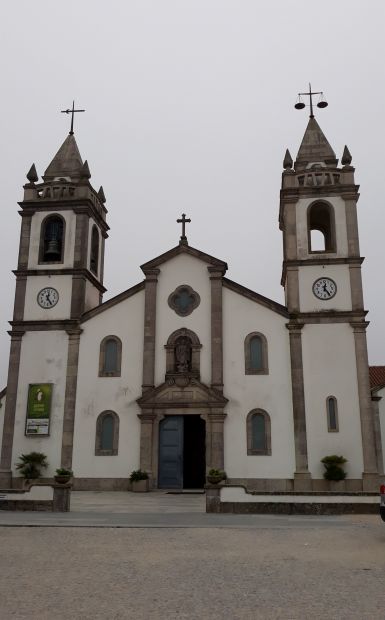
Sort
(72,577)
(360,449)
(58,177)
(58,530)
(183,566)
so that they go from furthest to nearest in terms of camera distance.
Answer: (58,177)
(360,449)
(58,530)
(183,566)
(72,577)

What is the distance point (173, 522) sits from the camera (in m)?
13.9

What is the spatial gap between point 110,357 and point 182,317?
385 centimetres

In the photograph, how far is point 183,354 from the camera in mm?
26391

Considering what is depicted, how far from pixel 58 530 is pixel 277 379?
14.9m

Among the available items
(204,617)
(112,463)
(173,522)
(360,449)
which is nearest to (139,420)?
(112,463)

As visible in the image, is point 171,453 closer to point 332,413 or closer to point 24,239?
point 332,413

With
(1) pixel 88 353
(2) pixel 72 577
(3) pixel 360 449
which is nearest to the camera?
(2) pixel 72 577

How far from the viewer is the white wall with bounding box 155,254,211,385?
86.9 feet

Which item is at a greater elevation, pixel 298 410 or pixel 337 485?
pixel 298 410

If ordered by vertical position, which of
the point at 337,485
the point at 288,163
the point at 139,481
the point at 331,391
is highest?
the point at 288,163

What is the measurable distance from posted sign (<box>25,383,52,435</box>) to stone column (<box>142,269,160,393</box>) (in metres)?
4.58

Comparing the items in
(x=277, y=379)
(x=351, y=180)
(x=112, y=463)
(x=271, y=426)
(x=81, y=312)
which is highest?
(x=351, y=180)

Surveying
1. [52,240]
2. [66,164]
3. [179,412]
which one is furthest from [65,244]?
[179,412]

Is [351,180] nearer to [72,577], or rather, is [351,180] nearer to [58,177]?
[58,177]
